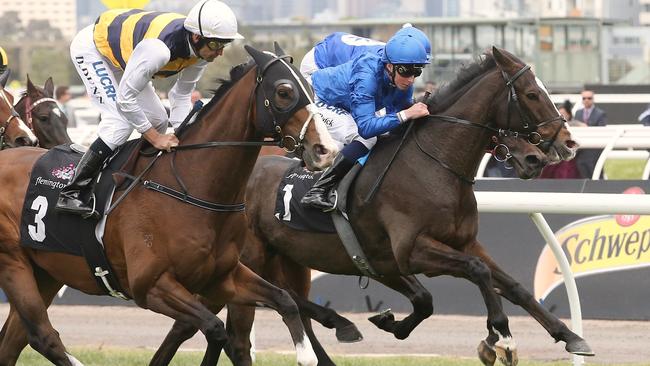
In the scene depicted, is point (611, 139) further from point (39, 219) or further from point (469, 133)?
point (39, 219)

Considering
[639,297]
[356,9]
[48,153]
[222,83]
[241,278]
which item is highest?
[222,83]

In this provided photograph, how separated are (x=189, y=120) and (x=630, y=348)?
3438mm

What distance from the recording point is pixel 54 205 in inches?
242

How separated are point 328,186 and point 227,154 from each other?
4.31 feet

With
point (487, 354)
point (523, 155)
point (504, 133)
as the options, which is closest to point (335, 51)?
point (504, 133)

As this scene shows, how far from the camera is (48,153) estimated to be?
254 inches

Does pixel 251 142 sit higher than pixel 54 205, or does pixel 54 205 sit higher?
pixel 251 142

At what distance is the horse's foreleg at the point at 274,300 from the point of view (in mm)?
5609

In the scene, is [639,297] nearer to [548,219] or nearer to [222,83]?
[548,219]

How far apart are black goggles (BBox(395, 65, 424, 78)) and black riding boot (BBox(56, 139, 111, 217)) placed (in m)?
1.51

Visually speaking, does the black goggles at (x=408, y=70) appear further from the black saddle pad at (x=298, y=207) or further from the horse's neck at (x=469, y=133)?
the black saddle pad at (x=298, y=207)

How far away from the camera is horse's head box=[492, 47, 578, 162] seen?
632 cm

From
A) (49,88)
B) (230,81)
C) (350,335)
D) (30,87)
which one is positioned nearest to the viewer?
(230,81)

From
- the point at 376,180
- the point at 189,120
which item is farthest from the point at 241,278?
the point at 376,180
